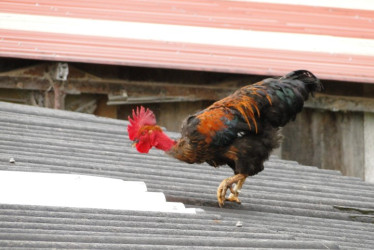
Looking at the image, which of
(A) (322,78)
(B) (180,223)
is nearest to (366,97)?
(A) (322,78)

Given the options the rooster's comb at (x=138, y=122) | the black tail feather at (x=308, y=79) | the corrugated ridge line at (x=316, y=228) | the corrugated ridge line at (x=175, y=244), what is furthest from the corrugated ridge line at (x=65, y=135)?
the corrugated ridge line at (x=175, y=244)

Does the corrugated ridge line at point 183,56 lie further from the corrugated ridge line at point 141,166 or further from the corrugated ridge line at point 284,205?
the corrugated ridge line at point 284,205

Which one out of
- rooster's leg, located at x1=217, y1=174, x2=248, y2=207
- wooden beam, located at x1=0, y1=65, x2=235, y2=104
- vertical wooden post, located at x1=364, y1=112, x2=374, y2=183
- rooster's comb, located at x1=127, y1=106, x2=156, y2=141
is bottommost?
vertical wooden post, located at x1=364, y1=112, x2=374, y2=183

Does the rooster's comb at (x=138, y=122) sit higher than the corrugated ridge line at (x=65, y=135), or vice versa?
the rooster's comb at (x=138, y=122)

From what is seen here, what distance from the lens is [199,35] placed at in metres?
12.2

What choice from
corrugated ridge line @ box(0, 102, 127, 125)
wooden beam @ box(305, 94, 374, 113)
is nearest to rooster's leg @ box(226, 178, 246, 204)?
corrugated ridge line @ box(0, 102, 127, 125)

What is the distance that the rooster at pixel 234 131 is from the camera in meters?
6.81

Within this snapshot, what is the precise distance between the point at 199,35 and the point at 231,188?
564cm

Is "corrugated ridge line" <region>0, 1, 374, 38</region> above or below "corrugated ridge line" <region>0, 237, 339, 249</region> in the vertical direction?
above

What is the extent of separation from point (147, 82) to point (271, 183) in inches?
185

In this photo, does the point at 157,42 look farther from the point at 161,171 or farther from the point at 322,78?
the point at 161,171

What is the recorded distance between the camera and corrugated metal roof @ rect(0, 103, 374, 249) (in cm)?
464

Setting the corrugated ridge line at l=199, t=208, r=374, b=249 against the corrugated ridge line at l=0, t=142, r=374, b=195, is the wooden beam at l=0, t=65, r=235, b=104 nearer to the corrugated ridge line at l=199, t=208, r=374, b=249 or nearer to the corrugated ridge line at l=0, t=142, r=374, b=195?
the corrugated ridge line at l=0, t=142, r=374, b=195

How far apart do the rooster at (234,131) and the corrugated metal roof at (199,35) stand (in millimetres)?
4199
